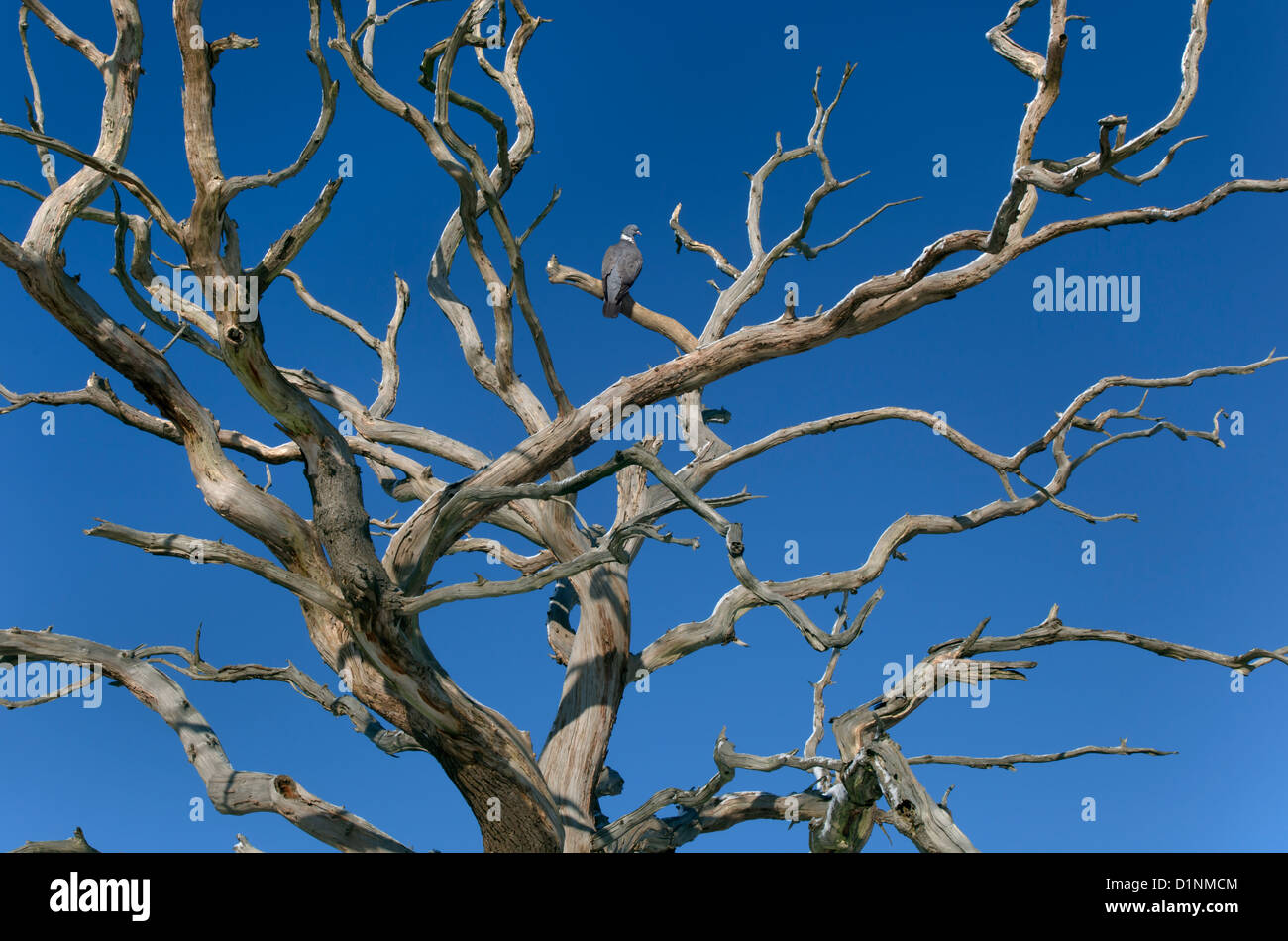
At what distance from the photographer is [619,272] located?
8859 millimetres

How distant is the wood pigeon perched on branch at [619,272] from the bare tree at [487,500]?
1617mm

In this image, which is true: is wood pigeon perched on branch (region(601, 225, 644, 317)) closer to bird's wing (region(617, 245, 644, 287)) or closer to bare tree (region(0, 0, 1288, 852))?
bird's wing (region(617, 245, 644, 287))

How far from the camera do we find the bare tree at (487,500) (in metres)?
4.99

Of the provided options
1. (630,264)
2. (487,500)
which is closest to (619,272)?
(630,264)

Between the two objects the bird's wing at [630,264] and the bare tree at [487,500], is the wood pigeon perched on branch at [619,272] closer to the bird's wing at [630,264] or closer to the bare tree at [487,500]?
the bird's wing at [630,264]

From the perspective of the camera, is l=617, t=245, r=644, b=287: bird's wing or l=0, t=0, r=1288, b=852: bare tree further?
l=617, t=245, r=644, b=287: bird's wing

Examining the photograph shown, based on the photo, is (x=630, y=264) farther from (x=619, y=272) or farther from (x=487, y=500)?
(x=487, y=500)

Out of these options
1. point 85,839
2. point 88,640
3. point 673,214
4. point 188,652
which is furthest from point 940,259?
A: point 85,839

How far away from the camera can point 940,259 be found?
5527 mm

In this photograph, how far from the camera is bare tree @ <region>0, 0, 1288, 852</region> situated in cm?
499

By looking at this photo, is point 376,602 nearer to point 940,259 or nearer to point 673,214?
point 940,259

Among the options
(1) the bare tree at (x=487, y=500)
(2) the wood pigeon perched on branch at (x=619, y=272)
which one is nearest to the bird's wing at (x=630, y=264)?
(2) the wood pigeon perched on branch at (x=619, y=272)

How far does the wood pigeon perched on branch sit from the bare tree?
1617mm

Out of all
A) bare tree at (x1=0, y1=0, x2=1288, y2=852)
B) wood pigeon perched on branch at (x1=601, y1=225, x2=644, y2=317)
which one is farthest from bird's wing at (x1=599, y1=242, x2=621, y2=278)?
bare tree at (x1=0, y1=0, x2=1288, y2=852)
